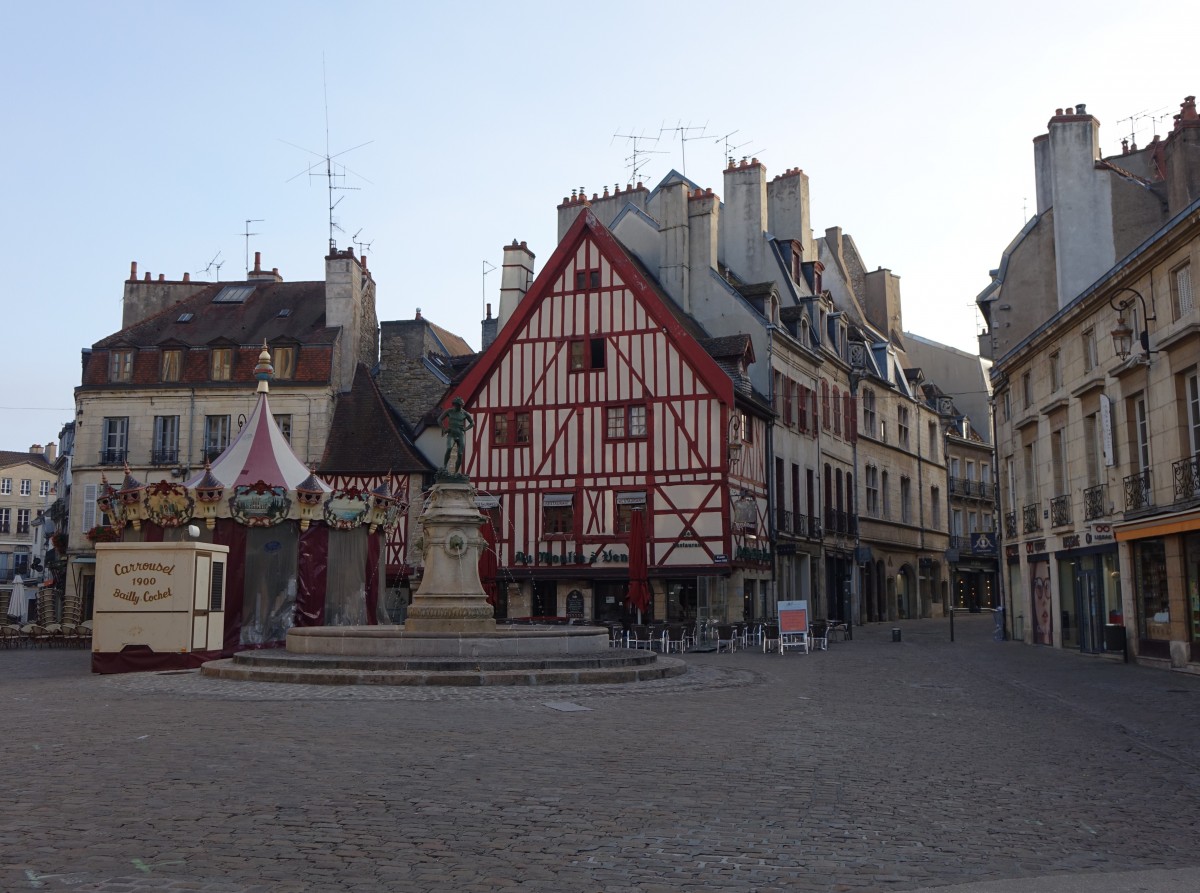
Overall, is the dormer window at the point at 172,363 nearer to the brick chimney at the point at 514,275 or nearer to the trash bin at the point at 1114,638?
the brick chimney at the point at 514,275

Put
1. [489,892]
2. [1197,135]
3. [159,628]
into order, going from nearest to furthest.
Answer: [489,892], [159,628], [1197,135]

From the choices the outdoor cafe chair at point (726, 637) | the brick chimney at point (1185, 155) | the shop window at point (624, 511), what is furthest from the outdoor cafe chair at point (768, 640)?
the brick chimney at point (1185, 155)

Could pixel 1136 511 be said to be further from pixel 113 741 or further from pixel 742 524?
pixel 113 741

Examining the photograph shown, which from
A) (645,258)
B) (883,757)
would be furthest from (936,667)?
(645,258)

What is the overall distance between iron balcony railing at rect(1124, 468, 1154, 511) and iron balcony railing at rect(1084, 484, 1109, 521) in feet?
4.09

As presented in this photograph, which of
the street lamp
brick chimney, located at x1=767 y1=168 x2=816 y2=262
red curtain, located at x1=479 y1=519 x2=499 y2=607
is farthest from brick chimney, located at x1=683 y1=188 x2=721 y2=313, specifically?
the street lamp

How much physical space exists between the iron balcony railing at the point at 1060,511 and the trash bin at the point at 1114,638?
3.29 metres

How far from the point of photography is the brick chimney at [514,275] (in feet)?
117

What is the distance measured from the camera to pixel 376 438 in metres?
36.1

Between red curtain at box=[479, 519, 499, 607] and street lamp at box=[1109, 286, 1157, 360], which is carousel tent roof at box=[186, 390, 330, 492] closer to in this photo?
red curtain at box=[479, 519, 499, 607]

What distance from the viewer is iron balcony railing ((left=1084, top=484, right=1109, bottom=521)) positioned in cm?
2092

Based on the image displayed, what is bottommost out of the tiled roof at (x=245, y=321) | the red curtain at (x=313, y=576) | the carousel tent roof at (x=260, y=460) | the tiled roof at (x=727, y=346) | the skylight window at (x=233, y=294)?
the red curtain at (x=313, y=576)

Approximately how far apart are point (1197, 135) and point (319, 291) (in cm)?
2763

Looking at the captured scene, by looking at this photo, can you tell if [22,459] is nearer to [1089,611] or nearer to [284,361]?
[284,361]
